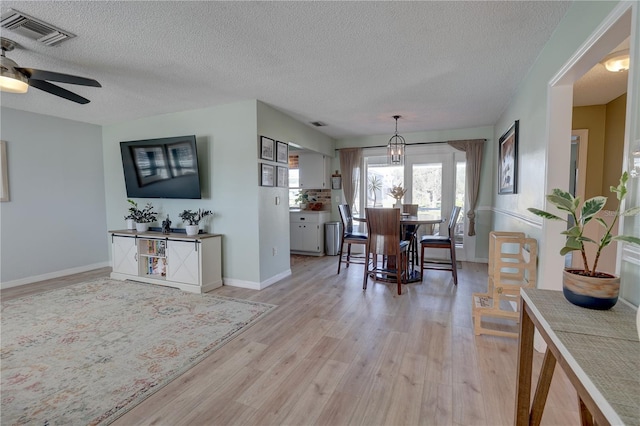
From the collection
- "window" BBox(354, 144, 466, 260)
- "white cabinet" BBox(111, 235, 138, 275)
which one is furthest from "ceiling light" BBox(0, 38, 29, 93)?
"window" BBox(354, 144, 466, 260)

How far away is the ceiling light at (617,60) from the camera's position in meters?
2.21

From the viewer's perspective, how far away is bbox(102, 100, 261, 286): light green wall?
11.7 feet

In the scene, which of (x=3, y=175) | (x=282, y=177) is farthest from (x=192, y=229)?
(x=3, y=175)

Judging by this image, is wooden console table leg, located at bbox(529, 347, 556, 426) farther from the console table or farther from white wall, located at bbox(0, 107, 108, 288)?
white wall, located at bbox(0, 107, 108, 288)

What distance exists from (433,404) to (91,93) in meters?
4.31

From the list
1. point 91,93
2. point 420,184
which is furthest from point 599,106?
point 91,93

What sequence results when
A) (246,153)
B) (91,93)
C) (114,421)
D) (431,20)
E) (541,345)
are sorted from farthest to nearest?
(246,153)
(91,93)
(541,345)
(431,20)
(114,421)

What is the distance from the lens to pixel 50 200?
4.17m

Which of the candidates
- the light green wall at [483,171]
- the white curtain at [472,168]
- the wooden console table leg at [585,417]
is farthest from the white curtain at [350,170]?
the wooden console table leg at [585,417]

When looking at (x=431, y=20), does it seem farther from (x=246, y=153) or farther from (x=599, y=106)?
Result: (x=599, y=106)

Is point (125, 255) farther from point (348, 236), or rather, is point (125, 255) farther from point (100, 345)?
point (348, 236)

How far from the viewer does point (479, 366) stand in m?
1.96

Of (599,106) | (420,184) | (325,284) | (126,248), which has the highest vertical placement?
(599,106)

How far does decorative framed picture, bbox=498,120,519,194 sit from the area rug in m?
2.93
